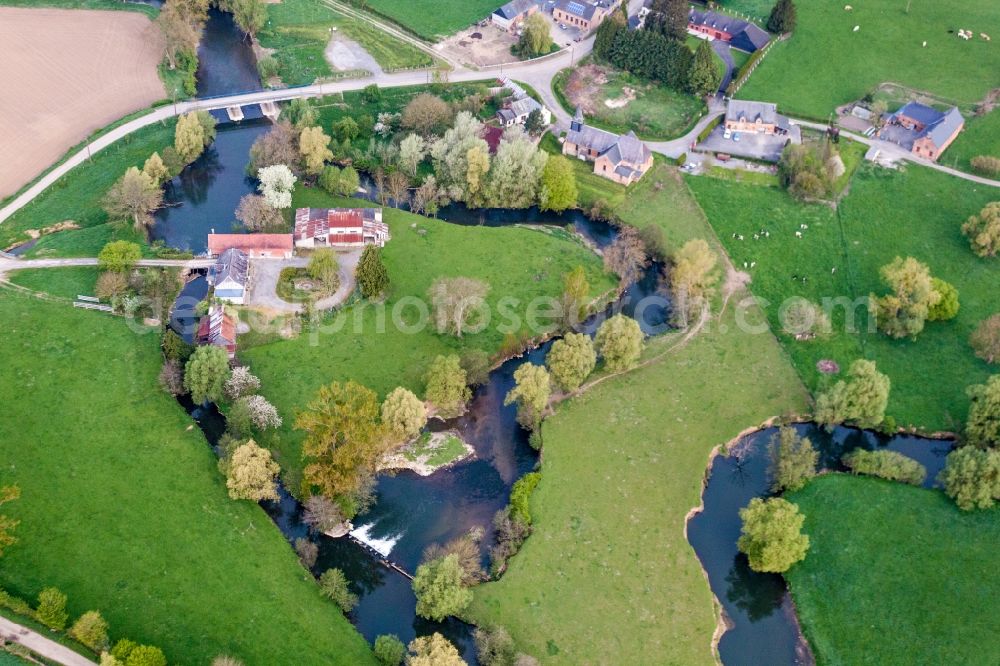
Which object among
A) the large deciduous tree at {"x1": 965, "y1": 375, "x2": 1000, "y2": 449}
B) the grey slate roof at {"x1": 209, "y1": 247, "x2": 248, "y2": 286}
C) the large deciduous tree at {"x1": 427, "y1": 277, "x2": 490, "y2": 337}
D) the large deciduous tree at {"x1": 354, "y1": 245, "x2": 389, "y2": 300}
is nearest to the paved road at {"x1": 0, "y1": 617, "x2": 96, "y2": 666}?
the grey slate roof at {"x1": 209, "y1": 247, "x2": 248, "y2": 286}

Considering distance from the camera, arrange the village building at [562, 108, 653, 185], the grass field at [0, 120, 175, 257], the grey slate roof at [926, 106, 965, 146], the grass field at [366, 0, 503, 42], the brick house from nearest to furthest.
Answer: the grass field at [0, 120, 175, 257], the village building at [562, 108, 653, 185], the grey slate roof at [926, 106, 965, 146], the brick house, the grass field at [366, 0, 503, 42]

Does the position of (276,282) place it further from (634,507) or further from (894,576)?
(894,576)

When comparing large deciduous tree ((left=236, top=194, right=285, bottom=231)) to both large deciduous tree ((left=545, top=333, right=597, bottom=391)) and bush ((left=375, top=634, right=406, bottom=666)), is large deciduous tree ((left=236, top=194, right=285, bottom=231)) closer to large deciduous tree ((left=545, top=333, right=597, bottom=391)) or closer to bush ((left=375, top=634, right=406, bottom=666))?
large deciduous tree ((left=545, top=333, right=597, bottom=391))

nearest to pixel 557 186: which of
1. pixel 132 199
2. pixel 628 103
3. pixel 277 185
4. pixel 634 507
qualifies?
pixel 628 103

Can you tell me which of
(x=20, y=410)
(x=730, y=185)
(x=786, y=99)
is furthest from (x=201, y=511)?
(x=786, y=99)

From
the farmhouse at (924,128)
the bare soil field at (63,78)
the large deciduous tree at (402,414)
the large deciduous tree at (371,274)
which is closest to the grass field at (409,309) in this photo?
the large deciduous tree at (371,274)

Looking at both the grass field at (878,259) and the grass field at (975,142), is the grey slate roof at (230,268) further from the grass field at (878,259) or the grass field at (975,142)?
the grass field at (975,142)

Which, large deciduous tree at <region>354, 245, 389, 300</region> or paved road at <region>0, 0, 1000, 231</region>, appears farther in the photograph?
paved road at <region>0, 0, 1000, 231</region>
